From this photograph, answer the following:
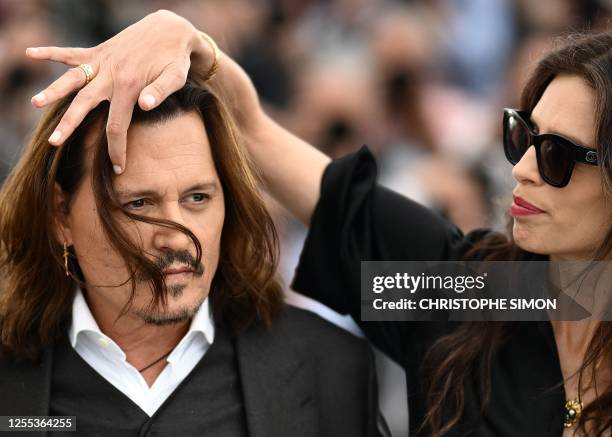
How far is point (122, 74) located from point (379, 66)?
323 centimetres

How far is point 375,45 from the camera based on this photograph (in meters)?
5.71

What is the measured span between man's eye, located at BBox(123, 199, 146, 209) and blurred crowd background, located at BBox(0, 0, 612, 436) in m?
2.27

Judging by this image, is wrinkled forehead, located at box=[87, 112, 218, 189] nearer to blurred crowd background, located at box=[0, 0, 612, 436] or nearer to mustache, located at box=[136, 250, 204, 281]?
mustache, located at box=[136, 250, 204, 281]

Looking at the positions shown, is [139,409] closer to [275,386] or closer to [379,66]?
[275,386]

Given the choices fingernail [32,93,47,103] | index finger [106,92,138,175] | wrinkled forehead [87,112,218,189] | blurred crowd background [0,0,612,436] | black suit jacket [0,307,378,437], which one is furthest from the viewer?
blurred crowd background [0,0,612,436]

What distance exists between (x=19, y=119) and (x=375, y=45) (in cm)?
218

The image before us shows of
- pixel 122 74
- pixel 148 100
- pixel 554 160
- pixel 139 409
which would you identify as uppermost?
pixel 122 74

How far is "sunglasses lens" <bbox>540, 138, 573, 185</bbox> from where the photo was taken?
2.57m

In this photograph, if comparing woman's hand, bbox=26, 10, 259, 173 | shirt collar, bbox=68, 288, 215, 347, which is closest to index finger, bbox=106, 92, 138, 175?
woman's hand, bbox=26, 10, 259, 173

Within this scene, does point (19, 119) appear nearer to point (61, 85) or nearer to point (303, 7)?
point (303, 7)

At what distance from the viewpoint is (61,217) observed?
9.12ft

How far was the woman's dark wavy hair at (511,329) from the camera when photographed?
2.53m

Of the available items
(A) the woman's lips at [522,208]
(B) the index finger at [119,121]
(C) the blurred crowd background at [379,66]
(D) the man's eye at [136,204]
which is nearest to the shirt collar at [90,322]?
(D) the man's eye at [136,204]

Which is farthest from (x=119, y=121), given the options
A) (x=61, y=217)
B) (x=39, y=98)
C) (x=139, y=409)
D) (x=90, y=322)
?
(x=139, y=409)
